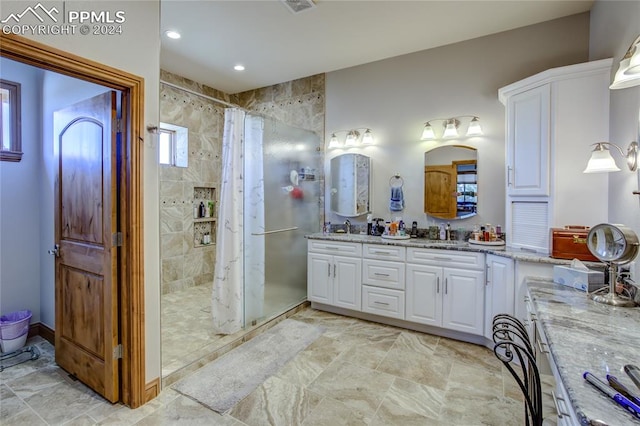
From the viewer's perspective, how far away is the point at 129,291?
6.45ft

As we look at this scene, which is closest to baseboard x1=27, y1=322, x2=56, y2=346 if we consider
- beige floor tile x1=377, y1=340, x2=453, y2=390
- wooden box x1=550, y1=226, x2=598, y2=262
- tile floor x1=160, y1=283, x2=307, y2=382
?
tile floor x1=160, y1=283, x2=307, y2=382

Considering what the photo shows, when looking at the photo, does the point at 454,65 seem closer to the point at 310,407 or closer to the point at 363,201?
the point at 363,201

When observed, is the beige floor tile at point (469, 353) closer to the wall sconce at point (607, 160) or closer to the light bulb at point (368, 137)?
the wall sconce at point (607, 160)

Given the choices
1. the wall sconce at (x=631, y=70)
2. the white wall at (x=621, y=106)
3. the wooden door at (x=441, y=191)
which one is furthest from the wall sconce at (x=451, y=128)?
the wall sconce at (x=631, y=70)

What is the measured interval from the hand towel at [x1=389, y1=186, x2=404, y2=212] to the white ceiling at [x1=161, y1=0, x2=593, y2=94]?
1606mm

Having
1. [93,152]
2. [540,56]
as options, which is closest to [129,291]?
[93,152]

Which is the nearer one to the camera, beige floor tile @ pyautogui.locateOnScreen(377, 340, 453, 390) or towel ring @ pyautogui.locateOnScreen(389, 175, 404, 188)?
beige floor tile @ pyautogui.locateOnScreen(377, 340, 453, 390)

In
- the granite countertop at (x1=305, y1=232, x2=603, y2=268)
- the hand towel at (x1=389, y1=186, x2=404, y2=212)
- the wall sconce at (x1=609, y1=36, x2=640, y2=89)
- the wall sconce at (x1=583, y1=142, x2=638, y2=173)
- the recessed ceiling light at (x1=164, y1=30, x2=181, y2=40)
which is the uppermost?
the recessed ceiling light at (x1=164, y1=30, x2=181, y2=40)

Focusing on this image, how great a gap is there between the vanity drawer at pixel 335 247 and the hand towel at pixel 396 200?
71 centimetres

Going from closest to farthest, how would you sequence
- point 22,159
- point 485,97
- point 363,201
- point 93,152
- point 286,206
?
point 93,152
point 22,159
point 485,97
point 286,206
point 363,201

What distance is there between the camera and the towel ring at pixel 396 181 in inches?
147

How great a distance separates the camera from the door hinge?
6.47ft

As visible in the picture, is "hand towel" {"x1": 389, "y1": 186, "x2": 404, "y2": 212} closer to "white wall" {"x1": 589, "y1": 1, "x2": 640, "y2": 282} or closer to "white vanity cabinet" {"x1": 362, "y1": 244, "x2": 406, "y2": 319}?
"white vanity cabinet" {"x1": 362, "y1": 244, "x2": 406, "y2": 319}

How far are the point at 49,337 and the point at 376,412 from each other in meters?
3.04
